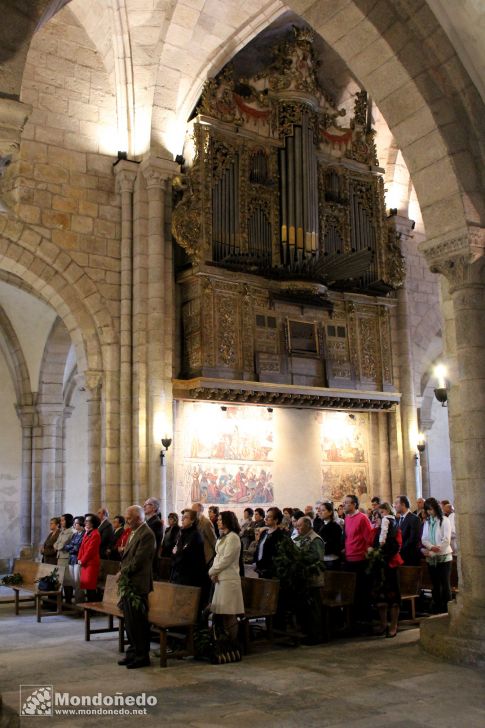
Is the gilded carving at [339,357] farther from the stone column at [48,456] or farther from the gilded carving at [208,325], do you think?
the stone column at [48,456]

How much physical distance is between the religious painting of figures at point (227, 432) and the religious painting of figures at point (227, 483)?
22cm

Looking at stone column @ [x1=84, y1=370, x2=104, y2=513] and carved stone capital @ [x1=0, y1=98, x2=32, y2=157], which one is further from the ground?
carved stone capital @ [x1=0, y1=98, x2=32, y2=157]

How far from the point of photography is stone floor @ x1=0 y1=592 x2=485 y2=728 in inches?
221

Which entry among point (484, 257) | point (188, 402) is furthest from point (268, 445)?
point (484, 257)

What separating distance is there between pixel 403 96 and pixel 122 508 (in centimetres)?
902

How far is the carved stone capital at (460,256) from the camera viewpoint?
25.3 ft

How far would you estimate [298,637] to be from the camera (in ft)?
27.7

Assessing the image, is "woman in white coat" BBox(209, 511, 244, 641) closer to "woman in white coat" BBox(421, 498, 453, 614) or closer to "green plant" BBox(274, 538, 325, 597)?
"green plant" BBox(274, 538, 325, 597)

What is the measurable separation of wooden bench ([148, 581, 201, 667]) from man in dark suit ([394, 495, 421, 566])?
326 cm

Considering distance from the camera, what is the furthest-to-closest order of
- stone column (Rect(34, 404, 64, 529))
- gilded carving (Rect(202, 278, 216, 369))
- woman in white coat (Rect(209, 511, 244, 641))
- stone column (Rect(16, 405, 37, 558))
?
stone column (Rect(34, 404, 64, 529))
stone column (Rect(16, 405, 37, 558))
gilded carving (Rect(202, 278, 216, 369))
woman in white coat (Rect(209, 511, 244, 641))

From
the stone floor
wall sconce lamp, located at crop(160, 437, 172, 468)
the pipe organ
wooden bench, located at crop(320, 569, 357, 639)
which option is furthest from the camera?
the pipe organ

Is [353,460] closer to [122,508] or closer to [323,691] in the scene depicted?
[122,508]

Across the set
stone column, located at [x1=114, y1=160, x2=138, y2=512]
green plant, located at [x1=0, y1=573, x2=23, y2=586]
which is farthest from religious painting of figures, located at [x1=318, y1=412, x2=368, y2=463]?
green plant, located at [x1=0, y1=573, x2=23, y2=586]

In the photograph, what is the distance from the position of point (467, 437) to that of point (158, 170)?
9265 mm
